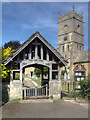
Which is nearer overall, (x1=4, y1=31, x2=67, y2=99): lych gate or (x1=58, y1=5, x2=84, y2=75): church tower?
Result: (x1=4, y1=31, x2=67, y2=99): lych gate

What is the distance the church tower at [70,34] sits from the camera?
4728cm

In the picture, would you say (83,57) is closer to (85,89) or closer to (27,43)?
(85,89)

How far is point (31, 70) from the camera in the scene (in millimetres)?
51031

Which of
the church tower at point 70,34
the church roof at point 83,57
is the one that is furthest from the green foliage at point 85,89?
the church tower at point 70,34

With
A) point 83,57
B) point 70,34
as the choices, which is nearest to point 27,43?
point 83,57

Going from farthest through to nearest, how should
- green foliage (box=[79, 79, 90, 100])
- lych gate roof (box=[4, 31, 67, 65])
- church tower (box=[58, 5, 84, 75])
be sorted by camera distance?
church tower (box=[58, 5, 84, 75])
green foliage (box=[79, 79, 90, 100])
lych gate roof (box=[4, 31, 67, 65])

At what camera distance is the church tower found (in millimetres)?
47281

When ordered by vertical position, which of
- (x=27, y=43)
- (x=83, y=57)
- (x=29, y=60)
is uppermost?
(x=83, y=57)

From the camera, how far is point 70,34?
49.1 meters

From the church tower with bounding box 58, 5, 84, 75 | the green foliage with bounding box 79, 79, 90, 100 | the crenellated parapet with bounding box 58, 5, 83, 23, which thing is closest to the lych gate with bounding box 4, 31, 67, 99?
the green foliage with bounding box 79, 79, 90, 100

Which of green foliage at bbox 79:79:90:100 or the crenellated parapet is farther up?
the crenellated parapet

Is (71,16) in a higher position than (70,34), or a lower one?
higher

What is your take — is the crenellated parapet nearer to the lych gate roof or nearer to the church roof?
the church roof

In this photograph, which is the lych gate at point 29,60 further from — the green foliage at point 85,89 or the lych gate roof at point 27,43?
the green foliage at point 85,89
